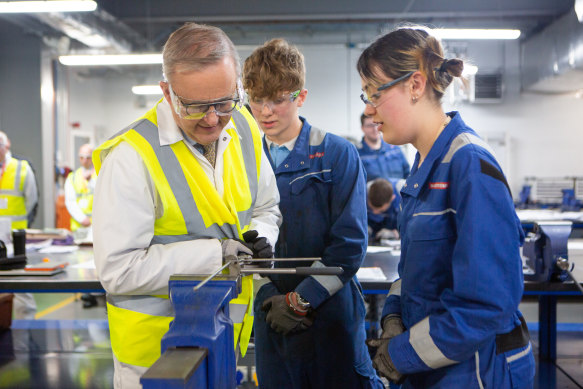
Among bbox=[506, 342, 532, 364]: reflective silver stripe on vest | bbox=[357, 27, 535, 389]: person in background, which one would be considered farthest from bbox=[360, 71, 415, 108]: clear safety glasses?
bbox=[506, 342, 532, 364]: reflective silver stripe on vest

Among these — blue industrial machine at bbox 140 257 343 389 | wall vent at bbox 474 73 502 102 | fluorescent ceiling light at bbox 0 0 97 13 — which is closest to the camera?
blue industrial machine at bbox 140 257 343 389

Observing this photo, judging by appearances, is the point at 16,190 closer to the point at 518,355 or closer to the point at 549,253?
the point at 549,253

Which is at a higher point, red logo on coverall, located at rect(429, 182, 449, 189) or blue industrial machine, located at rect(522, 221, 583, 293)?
red logo on coverall, located at rect(429, 182, 449, 189)

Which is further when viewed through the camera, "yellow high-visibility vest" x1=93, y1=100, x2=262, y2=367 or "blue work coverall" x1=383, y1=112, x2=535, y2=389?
"yellow high-visibility vest" x1=93, y1=100, x2=262, y2=367

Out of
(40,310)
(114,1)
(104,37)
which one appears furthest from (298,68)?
(114,1)

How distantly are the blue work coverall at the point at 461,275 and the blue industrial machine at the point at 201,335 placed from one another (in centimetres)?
40

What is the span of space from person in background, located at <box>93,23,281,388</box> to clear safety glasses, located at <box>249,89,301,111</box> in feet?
1.24

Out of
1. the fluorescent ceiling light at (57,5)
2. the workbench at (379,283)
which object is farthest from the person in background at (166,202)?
the fluorescent ceiling light at (57,5)

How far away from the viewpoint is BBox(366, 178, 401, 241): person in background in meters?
3.16

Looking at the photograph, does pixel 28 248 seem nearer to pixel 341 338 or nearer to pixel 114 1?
pixel 341 338

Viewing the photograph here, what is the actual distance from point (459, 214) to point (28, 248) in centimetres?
314

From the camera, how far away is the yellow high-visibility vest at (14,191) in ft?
15.1

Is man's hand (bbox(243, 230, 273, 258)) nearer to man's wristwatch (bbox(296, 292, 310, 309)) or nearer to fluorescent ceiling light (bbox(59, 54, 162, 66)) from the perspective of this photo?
man's wristwatch (bbox(296, 292, 310, 309))

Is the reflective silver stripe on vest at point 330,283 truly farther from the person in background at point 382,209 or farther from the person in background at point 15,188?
the person in background at point 15,188
